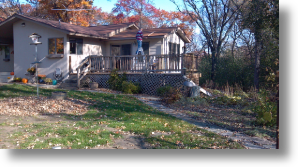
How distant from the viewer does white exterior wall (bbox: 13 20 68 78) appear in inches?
598

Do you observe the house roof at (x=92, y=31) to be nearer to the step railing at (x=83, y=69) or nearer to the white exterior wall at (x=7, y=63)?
the step railing at (x=83, y=69)

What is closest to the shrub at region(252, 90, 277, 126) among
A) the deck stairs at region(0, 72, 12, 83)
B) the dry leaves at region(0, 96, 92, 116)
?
the dry leaves at region(0, 96, 92, 116)

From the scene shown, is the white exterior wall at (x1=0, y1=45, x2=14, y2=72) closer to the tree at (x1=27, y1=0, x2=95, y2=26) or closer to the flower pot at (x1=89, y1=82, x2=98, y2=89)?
the tree at (x1=27, y1=0, x2=95, y2=26)

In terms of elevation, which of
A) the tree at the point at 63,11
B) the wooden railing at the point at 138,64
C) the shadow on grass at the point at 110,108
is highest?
the tree at the point at 63,11

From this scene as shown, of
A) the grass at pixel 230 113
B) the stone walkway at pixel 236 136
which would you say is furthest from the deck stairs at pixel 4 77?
the stone walkway at pixel 236 136

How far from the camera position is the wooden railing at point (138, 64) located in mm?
12977

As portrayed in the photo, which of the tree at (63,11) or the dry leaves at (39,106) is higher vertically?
the tree at (63,11)

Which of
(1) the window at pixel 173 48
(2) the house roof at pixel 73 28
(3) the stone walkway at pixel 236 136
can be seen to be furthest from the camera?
(1) the window at pixel 173 48

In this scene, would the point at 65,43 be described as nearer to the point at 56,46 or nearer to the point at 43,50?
the point at 56,46

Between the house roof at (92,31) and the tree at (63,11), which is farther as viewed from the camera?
the tree at (63,11)

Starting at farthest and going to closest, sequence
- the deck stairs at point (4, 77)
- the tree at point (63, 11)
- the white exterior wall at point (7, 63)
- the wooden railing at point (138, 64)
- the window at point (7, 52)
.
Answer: the tree at point (63, 11)
the window at point (7, 52)
the white exterior wall at point (7, 63)
the deck stairs at point (4, 77)
the wooden railing at point (138, 64)

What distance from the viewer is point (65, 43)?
14891 mm

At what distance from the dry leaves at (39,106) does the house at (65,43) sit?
229 inches
